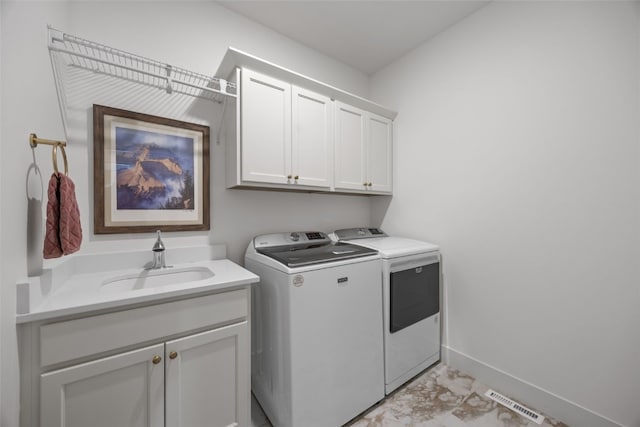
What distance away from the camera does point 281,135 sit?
1.68m

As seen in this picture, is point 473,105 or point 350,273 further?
point 473,105

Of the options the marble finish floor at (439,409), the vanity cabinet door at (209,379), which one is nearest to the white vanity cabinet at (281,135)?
the vanity cabinet door at (209,379)

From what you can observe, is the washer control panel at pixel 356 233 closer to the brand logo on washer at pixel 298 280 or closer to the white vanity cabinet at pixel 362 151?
the white vanity cabinet at pixel 362 151

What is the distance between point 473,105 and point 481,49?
0.40m

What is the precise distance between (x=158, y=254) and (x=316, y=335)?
3.46 feet

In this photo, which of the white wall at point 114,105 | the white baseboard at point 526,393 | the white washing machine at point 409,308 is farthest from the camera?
the white washing machine at point 409,308

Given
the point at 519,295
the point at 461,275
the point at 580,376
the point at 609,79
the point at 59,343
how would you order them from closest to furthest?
the point at 59,343 → the point at 609,79 → the point at 580,376 → the point at 519,295 → the point at 461,275

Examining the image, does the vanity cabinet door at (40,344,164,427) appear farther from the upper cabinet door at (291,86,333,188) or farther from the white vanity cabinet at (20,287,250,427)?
the upper cabinet door at (291,86,333,188)

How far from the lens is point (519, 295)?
1.64 metres

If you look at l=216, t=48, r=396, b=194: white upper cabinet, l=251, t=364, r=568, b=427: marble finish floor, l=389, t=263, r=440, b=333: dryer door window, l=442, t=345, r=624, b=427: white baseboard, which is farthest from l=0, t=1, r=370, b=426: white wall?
l=442, t=345, r=624, b=427: white baseboard

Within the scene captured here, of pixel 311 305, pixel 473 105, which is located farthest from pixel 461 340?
pixel 473 105

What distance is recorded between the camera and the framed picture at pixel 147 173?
1.39 metres

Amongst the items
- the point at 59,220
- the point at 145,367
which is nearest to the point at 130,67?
the point at 59,220

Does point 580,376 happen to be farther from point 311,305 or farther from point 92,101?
point 92,101
